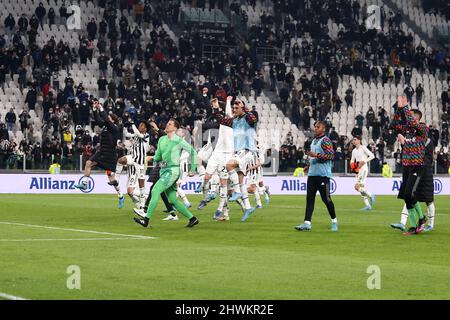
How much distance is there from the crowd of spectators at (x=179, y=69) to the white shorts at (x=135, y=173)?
1498 cm

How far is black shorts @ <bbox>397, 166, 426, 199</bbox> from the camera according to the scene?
22609 mm

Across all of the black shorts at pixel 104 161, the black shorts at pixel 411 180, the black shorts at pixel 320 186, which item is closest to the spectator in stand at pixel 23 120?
the black shorts at pixel 104 161

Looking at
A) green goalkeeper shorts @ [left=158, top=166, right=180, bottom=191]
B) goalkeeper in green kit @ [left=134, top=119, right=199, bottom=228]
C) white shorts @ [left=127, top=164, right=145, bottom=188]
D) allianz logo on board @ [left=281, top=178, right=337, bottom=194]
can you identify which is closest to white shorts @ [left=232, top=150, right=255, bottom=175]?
goalkeeper in green kit @ [left=134, top=119, right=199, bottom=228]

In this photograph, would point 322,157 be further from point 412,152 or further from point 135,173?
point 135,173

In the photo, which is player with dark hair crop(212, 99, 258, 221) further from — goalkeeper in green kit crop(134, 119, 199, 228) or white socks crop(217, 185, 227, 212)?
goalkeeper in green kit crop(134, 119, 199, 228)

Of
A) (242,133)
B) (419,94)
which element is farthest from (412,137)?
(419,94)

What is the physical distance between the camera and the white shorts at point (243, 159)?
26.9 m

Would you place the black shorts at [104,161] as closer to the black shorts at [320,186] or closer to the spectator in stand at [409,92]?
the black shorts at [320,186]

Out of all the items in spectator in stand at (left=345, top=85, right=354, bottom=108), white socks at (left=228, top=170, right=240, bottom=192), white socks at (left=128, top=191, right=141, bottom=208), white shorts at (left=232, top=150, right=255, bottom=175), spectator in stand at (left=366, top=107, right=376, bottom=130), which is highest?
spectator in stand at (left=345, top=85, right=354, bottom=108)

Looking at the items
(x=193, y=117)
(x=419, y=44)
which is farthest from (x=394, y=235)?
(x=419, y=44)

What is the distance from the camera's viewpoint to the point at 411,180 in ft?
74.4

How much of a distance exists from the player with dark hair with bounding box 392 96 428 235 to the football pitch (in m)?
0.79

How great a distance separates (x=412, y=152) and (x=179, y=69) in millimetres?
34652
